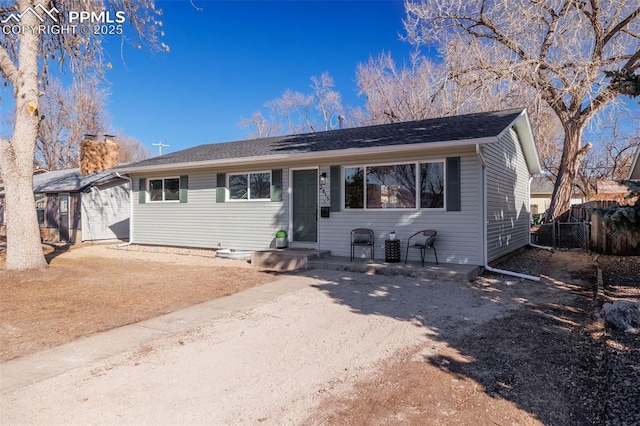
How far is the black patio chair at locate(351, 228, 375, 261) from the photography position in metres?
8.84

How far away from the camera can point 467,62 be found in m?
15.8

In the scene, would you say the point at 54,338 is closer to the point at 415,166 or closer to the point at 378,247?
the point at 378,247

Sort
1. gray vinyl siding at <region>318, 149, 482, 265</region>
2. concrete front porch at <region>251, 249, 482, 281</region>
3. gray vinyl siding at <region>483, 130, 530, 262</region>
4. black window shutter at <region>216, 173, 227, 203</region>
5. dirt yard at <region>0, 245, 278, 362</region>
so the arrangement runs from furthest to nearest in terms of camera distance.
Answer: black window shutter at <region>216, 173, 227, 203</region> < gray vinyl siding at <region>483, 130, 530, 262</region> < gray vinyl siding at <region>318, 149, 482, 265</region> < concrete front porch at <region>251, 249, 482, 281</region> < dirt yard at <region>0, 245, 278, 362</region>

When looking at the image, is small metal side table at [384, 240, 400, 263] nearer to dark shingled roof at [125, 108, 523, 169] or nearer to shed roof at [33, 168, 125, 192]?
dark shingled roof at [125, 108, 523, 169]

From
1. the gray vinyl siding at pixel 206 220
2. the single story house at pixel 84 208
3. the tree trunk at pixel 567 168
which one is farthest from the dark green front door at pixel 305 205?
the tree trunk at pixel 567 168

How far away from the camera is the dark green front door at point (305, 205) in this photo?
9.86m

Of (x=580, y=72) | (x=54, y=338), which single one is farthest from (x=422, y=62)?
(x=54, y=338)

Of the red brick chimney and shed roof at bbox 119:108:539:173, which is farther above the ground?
the red brick chimney

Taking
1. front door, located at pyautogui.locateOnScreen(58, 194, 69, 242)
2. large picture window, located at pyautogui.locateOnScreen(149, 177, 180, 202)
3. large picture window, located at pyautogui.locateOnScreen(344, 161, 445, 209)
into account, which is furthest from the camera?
front door, located at pyautogui.locateOnScreen(58, 194, 69, 242)

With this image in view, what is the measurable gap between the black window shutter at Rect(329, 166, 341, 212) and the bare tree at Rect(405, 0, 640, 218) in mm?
7855

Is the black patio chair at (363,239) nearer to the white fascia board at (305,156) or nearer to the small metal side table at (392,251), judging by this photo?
the small metal side table at (392,251)

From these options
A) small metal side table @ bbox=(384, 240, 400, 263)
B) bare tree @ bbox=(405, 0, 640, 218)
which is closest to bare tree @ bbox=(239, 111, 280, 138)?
bare tree @ bbox=(405, 0, 640, 218)

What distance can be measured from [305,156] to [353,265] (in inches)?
112

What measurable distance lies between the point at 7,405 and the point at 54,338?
1.55 meters
